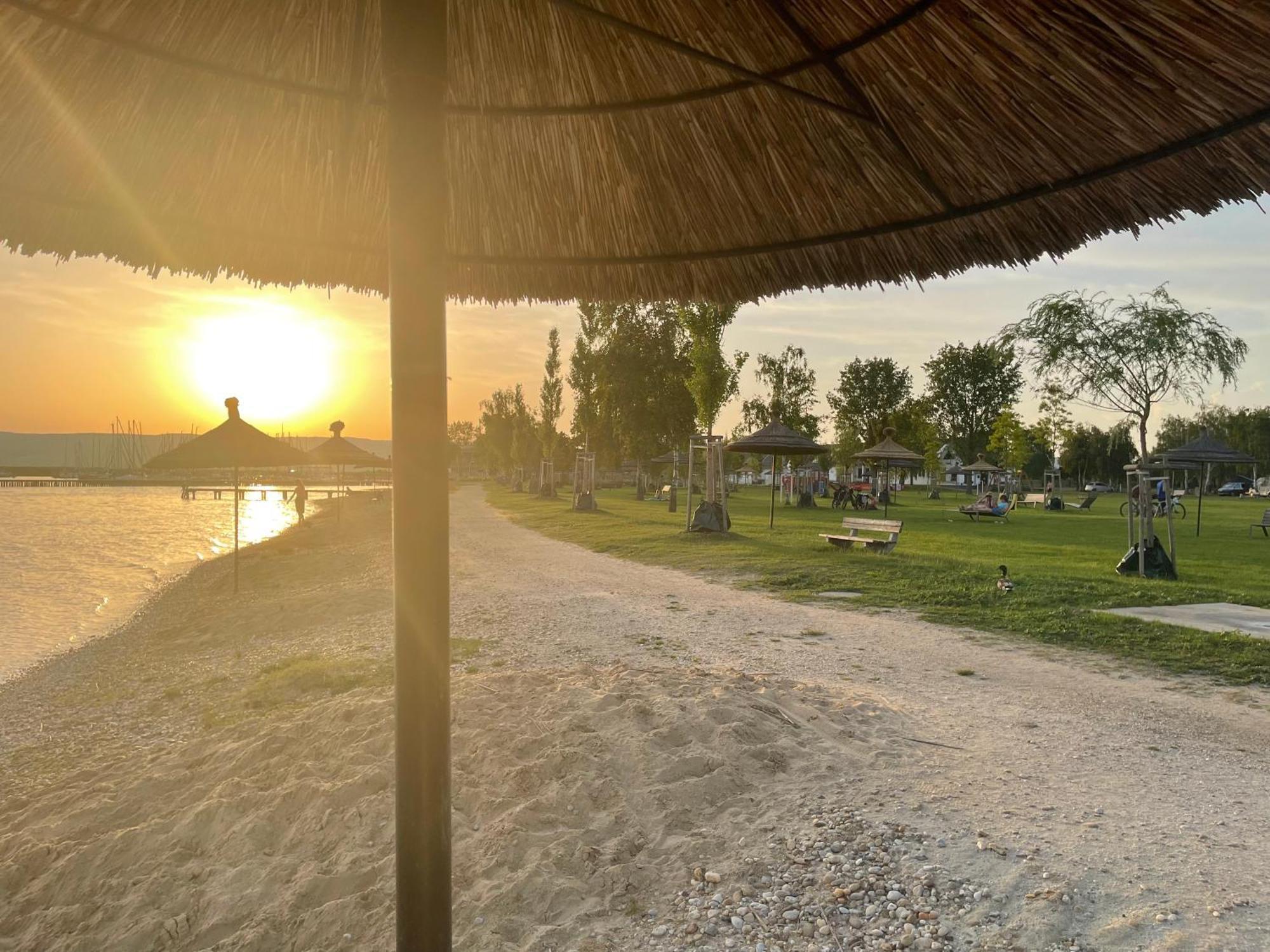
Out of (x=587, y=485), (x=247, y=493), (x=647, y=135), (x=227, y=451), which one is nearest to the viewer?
(x=647, y=135)

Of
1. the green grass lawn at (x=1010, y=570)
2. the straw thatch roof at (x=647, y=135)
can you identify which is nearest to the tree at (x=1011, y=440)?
the green grass lawn at (x=1010, y=570)

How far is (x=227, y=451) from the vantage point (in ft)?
39.8

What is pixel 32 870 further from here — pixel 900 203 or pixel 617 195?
pixel 900 203

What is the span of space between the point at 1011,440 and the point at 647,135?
57.2m

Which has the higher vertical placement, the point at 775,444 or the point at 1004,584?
the point at 775,444

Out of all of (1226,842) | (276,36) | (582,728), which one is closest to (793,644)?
(582,728)

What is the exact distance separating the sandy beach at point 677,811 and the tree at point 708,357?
16.5m

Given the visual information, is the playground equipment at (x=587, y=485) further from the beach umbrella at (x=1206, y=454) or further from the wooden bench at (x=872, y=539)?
the beach umbrella at (x=1206, y=454)

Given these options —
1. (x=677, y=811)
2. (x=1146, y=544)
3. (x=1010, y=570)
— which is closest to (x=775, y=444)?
(x=1010, y=570)

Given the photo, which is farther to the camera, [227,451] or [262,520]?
[262,520]

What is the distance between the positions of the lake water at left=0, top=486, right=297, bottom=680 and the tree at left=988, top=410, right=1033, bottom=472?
4615 centimetres

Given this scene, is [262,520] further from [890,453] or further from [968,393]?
[968,393]

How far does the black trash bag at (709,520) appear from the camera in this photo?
1816cm

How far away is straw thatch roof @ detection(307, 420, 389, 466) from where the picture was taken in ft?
75.8
